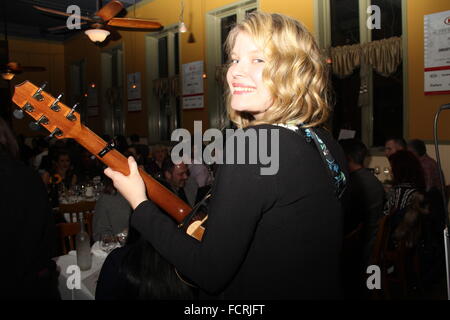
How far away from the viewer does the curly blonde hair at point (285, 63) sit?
2.95 ft

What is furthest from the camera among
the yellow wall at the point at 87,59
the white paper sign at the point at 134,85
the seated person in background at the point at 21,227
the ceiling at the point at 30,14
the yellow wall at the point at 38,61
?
the yellow wall at the point at 38,61

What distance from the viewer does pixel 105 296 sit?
1.30 m

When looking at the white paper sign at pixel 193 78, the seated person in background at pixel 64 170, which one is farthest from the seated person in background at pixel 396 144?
the seated person in background at pixel 64 170

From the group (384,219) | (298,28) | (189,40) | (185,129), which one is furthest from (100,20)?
(298,28)

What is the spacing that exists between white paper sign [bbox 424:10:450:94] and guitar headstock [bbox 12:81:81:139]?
189 inches

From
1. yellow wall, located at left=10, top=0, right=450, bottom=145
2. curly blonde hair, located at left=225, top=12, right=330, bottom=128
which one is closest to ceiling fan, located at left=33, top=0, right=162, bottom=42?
yellow wall, located at left=10, top=0, right=450, bottom=145

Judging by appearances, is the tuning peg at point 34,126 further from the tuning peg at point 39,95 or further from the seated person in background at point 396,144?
the seated person in background at point 396,144

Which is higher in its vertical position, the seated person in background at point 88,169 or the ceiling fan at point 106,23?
the ceiling fan at point 106,23

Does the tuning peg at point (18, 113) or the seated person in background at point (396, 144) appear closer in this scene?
the tuning peg at point (18, 113)

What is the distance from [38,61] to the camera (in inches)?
495

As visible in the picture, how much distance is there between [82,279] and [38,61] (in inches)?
492

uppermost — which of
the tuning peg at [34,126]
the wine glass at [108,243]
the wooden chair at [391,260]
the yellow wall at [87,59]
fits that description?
the yellow wall at [87,59]

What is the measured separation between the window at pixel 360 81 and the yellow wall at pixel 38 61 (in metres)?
9.38

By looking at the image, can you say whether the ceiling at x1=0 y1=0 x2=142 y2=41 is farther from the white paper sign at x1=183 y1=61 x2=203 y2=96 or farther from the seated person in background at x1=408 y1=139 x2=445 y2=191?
the seated person in background at x1=408 y1=139 x2=445 y2=191
